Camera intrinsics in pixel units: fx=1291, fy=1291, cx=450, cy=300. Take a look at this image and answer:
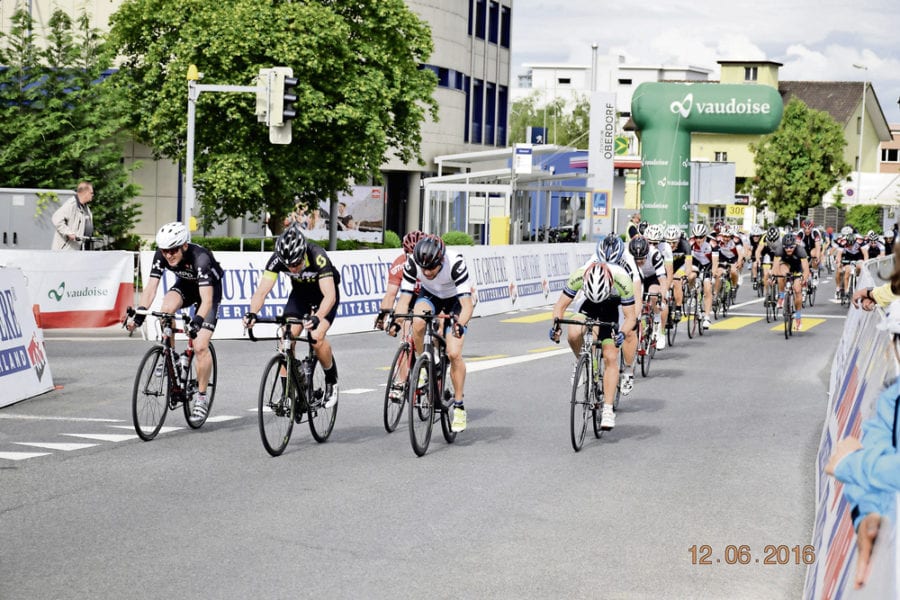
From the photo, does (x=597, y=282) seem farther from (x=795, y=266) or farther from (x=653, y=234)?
(x=795, y=266)

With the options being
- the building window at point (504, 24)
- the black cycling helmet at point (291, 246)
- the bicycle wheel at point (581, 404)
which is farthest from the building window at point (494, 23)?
the black cycling helmet at point (291, 246)

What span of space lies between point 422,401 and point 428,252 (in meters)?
1.25

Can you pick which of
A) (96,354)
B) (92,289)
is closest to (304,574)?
(96,354)

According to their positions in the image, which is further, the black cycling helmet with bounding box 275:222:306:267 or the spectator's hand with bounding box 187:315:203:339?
the spectator's hand with bounding box 187:315:203:339

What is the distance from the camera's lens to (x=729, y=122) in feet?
127

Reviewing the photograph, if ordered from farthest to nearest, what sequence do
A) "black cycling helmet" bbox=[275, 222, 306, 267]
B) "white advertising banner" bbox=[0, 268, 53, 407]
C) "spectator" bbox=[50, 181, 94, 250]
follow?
"spectator" bbox=[50, 181, 94, 250]
"white advertising banner" bbox=[0, 268, 53, 407]
"black cycling helmet" bbox=[275, 222, 306, 267]

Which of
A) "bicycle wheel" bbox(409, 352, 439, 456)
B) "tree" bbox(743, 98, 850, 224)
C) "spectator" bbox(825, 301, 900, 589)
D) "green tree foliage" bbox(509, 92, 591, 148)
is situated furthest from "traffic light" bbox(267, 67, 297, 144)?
"green tree foliage" bbox(509, 92, 591, 148)

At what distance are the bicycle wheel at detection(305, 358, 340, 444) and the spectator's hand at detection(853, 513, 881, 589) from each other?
7.02 meters

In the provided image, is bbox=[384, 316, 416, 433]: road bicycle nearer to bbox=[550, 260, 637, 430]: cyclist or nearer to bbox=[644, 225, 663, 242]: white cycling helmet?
bbox=[550, 260, 637, 430]: cyclist

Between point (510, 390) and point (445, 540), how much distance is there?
7513 mm

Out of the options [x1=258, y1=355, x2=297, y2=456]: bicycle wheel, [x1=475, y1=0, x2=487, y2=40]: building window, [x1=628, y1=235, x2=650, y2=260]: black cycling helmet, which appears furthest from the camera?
[x1=475, y1=0, x2=487, y2=40]: building window

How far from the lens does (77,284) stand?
772 inches

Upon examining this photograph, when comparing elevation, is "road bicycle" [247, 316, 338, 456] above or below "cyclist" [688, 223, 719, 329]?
below

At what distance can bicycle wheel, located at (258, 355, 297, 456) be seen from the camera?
32.9 feet
